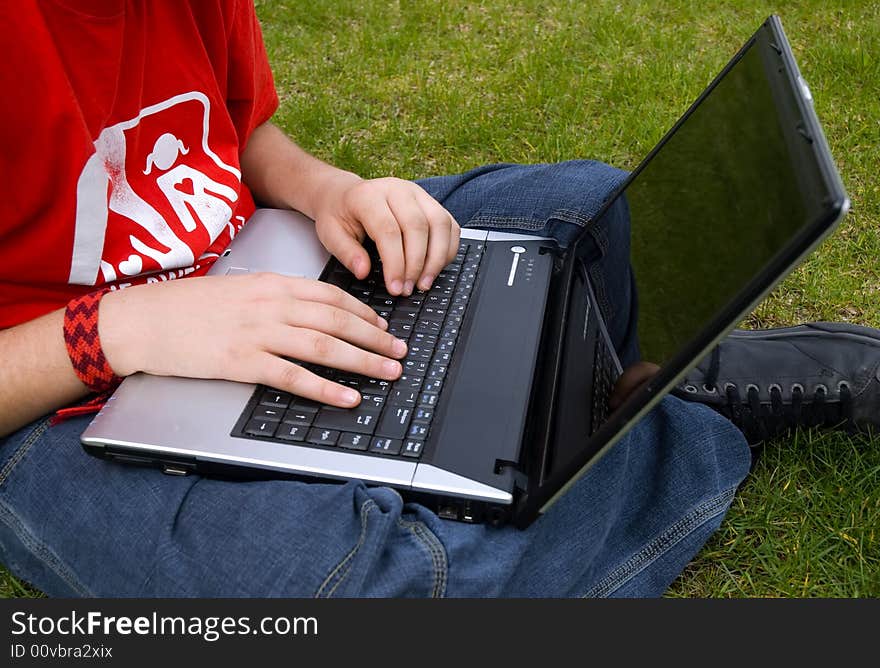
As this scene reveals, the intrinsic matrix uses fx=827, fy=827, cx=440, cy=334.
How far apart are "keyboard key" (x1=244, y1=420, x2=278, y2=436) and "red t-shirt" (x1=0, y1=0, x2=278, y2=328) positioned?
1.07 ft

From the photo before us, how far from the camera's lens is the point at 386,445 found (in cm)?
100

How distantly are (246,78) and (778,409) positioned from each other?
1096 millimetres

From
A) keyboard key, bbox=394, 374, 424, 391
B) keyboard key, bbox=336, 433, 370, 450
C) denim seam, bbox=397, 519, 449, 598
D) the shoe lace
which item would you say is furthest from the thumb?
the shoe lace

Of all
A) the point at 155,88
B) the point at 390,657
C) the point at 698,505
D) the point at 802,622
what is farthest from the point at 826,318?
the point at 155,88

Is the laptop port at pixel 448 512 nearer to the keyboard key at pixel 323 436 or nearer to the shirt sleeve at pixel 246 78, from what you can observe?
the keyboard key at pixel 323 436

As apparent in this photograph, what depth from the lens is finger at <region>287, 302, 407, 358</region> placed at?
3.62 ft

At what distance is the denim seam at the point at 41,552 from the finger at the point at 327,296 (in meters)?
0.46

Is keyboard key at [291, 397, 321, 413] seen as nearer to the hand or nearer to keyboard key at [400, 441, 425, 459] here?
keyboard key at [400, 441, 425, 459]

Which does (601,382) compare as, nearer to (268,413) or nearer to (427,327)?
(427,327)

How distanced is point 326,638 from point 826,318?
52.3 inches

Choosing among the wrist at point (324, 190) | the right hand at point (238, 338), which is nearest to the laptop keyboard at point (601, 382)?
the right hand at point (238, 338)

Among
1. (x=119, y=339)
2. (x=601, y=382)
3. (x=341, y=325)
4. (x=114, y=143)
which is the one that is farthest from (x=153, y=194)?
(x=601, y=382)

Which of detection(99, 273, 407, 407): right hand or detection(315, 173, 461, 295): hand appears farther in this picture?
detection(315, 173, 461, 295): hand

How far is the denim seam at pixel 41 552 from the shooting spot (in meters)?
1.07
